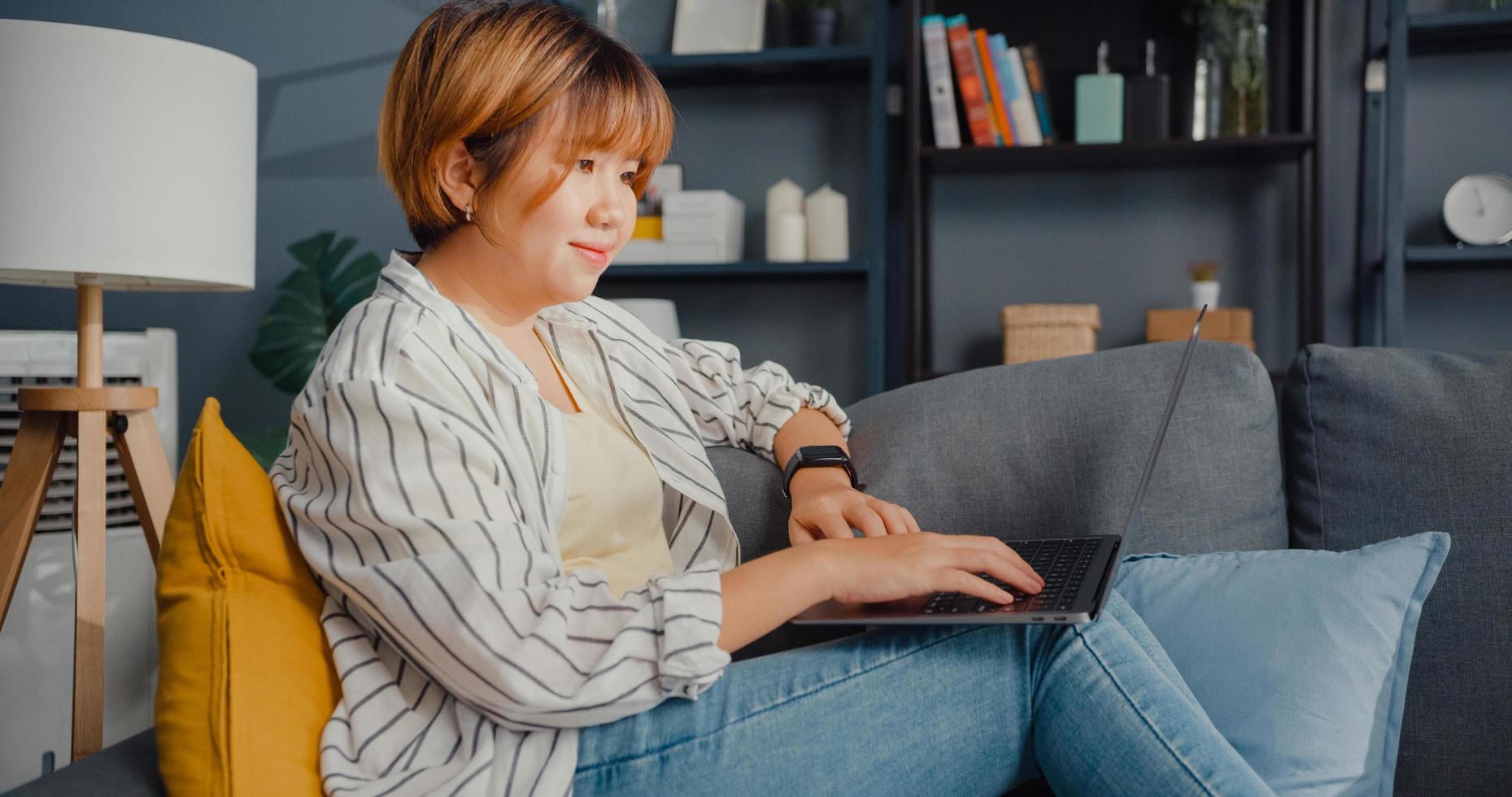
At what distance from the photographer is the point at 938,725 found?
3.10 ft

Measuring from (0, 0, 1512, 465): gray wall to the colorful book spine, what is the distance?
0.27 meters

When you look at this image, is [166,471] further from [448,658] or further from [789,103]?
[789,103]

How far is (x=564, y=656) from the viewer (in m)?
0.82

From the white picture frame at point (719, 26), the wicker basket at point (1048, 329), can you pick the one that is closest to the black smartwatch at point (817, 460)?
the wicker basket at point (1048, 329)

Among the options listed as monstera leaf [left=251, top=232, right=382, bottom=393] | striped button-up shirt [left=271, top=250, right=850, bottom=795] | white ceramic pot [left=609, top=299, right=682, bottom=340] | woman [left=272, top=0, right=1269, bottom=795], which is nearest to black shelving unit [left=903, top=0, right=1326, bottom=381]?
white ceramic pot [left=609, top=299, right=682, bottom=340]

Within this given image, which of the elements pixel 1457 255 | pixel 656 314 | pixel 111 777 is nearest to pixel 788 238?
pixel 656 314

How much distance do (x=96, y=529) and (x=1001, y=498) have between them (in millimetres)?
1213

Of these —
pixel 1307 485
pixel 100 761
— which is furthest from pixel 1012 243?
pixel 100 761

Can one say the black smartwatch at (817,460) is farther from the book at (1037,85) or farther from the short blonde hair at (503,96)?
the book at (1037,85)

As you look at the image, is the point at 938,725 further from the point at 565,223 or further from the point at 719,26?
the point at 719,26

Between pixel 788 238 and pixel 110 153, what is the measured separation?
1497 millimetres

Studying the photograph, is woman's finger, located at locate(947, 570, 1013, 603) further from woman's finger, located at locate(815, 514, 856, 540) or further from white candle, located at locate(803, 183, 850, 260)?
white candle, located at locate(803, 183, 850, 260)

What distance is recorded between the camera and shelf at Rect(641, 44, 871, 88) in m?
2.63

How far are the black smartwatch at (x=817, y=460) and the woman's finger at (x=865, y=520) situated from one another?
0.12m
